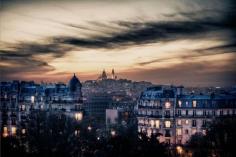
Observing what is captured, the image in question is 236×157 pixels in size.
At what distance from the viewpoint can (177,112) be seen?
11664 mm

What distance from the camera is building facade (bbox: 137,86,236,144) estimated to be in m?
11.0

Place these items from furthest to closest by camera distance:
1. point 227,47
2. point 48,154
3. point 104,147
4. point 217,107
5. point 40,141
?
point 217,107
point 40,141
point 104,147
point 48,154
point 227,47

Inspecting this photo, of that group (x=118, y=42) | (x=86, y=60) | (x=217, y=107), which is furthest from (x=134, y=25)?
(x=217, y=107)

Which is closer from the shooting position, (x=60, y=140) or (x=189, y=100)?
(x=60, y=140)

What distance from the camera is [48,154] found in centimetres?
475

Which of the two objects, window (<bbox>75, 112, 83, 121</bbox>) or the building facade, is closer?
the building facade

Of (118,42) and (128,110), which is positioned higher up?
(118,42)

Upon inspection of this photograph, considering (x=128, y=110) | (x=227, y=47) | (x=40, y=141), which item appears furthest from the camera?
(x=128, y=110)

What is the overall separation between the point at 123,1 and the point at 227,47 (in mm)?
1236

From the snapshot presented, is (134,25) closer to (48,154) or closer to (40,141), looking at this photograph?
(48,154)

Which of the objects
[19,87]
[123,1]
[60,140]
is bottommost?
[60,140]

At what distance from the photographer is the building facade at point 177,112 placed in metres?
11.0

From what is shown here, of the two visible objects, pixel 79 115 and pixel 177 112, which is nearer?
pixel 177 112

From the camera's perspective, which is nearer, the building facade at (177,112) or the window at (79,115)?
the building facade at (177,112)
